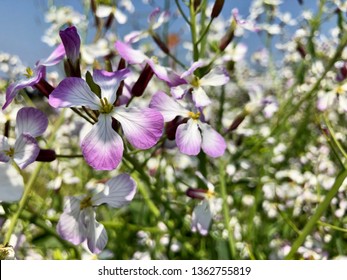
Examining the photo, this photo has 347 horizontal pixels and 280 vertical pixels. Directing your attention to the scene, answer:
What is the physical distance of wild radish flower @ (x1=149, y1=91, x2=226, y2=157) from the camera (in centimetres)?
56

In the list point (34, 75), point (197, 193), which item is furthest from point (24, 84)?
point (197, 193)

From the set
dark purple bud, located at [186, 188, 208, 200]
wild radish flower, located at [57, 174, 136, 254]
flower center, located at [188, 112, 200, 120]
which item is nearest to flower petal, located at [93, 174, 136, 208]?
wild radish flower, located at [57, 174, 136, 254]

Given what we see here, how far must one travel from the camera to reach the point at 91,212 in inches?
22.8

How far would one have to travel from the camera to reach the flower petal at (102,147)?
489mm

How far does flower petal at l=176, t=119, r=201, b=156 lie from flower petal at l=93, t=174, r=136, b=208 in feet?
0.22

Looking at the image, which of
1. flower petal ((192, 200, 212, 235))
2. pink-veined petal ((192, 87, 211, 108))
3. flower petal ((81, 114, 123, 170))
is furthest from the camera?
flower petal ((192, 200, 212, 235))

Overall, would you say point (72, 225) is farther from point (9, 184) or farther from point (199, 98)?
point (199, 98)

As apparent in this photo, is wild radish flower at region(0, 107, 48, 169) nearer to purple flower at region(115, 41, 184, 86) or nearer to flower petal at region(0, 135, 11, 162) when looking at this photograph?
flower petal at region(0, 135, 11, 162)

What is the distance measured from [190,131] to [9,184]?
0.21m

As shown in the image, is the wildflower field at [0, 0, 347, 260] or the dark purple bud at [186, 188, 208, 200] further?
the dark purple bud at [186, 188, 208, 200]

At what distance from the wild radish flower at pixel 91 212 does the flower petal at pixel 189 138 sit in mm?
67
